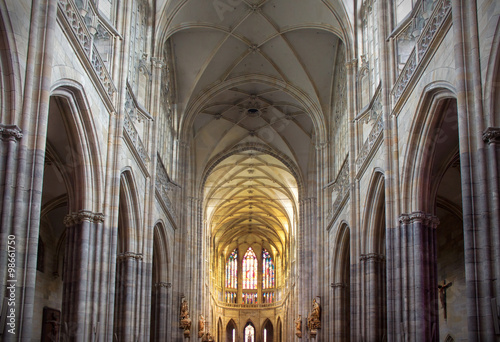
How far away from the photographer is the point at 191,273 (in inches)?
1438

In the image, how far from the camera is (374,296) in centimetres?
2116

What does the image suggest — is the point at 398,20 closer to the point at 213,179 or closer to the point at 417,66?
the point at 417,66

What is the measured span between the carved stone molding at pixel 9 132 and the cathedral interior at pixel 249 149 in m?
0.03

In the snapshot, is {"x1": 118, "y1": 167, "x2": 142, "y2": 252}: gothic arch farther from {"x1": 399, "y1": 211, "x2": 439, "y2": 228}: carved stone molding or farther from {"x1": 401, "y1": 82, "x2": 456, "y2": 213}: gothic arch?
{"x1": 399, "y1": 211, "x2": 439, "y2": 228}: carved stone molding

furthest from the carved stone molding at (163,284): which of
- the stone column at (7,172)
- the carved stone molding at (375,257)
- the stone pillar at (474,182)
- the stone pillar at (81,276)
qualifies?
the stone pillar at (474,182)

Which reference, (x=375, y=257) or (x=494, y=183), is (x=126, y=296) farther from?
(x=494, y=183)

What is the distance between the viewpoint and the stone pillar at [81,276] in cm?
1543

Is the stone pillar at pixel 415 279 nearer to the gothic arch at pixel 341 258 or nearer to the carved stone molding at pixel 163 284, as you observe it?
the gothic arch at pixel 341 258

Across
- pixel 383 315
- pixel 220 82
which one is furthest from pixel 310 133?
pixel 383 315

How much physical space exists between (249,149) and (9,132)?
3067 cm

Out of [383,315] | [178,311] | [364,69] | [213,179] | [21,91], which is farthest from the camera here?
[213,179]

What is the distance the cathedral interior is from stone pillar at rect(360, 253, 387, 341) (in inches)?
2.7

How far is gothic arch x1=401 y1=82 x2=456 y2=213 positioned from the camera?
49.5ft

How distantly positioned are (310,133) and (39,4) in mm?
27716
